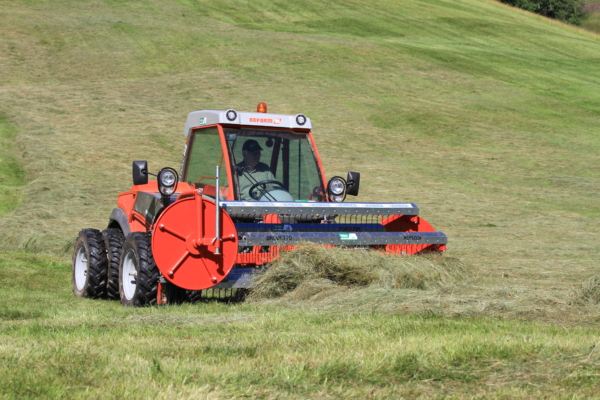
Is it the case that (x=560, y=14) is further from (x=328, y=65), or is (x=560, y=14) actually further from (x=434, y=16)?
(x=328, y=65)

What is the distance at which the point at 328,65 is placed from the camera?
38.4m

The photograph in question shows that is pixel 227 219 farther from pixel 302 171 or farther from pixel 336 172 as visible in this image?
pixel 336 172

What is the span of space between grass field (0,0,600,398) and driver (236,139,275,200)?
1.66 m

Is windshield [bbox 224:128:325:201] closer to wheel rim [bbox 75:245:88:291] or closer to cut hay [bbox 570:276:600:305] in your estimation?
wheel rim [bbox 75:245:88:291]

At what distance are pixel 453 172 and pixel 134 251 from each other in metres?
17.9

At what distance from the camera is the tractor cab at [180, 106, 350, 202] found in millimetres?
8859

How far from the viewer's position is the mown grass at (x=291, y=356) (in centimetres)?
430

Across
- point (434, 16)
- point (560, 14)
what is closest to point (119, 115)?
point (434, 16)

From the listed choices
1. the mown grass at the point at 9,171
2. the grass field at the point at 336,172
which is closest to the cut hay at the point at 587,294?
the grass field at the point at 336,172

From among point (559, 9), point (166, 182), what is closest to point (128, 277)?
point (166, 182)

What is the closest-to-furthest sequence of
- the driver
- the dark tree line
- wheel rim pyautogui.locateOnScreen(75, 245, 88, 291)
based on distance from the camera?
the driver
wheel rim pyautogui.locateOnScreen(75, 245, 88, 291)
the dark tree line

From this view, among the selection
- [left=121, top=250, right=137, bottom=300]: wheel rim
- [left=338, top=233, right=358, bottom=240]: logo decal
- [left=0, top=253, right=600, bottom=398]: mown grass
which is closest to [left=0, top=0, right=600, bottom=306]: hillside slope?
[left=338, top=233, right=358, bottom=240]: logo decal

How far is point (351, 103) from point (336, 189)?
2382 cm

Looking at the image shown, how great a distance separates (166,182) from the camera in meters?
8.40
